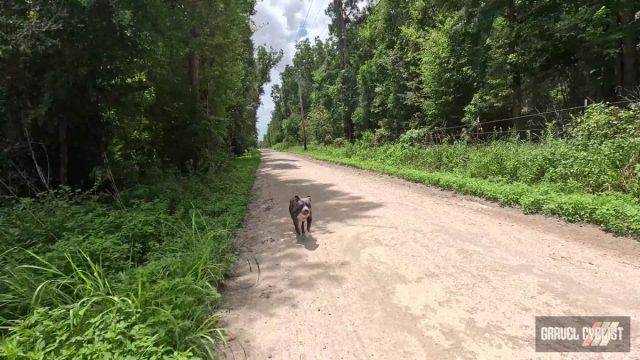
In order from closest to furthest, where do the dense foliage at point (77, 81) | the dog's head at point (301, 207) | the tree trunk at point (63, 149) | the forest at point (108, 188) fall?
the forest at point (108, 188), the dog's head at point (301, 207), the dense foliage at point (77, 81), the tree trunk at point (63, 149)

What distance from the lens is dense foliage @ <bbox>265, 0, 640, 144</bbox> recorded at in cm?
1478

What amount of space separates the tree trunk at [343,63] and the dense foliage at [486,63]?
113 millimetres

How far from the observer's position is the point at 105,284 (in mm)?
3924

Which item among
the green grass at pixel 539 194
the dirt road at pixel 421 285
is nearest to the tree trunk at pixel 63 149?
the dirt road at pixel 421 285

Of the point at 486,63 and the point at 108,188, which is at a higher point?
the point at 486,63

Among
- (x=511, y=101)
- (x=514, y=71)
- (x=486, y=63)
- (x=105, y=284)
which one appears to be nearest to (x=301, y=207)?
(x=105, y=284)

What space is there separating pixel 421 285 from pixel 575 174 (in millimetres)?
6308

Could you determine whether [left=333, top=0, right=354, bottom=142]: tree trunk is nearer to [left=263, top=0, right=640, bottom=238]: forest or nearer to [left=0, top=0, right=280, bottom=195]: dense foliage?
[left=263, top=0, right=640, bottom=238]: forest

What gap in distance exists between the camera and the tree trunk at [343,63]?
33.8 meters

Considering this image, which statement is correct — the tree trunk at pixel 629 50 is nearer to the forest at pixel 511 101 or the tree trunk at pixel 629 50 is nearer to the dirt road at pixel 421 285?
the forest at pixel 511 101

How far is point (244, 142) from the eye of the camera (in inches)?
1479

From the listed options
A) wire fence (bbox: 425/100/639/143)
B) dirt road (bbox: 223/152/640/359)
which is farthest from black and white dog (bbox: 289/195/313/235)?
wire fence (bbox: 425/100/639/143)

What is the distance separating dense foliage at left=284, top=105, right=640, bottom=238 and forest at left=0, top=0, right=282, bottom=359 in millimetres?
6246

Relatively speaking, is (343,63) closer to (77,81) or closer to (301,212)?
(77,81)
